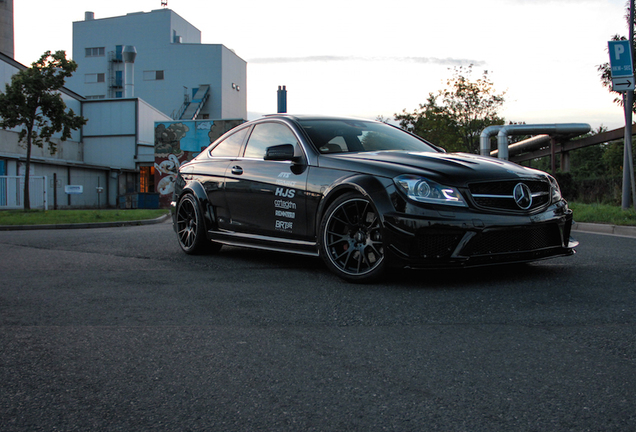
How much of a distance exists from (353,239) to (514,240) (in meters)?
1.28

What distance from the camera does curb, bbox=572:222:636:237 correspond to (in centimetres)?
980

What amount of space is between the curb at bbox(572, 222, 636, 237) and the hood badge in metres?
5.68

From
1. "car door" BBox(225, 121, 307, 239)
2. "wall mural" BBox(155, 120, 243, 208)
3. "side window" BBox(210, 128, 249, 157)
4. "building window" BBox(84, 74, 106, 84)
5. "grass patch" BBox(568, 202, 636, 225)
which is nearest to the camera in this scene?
"car door" BBox(225, 121, 307, 239)

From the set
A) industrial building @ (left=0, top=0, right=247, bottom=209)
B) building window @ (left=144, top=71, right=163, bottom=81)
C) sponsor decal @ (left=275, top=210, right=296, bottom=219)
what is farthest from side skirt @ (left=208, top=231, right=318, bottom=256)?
building window @ (left=144, top=71, right=163, bottom=81)

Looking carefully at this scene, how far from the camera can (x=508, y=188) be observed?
4898 mm

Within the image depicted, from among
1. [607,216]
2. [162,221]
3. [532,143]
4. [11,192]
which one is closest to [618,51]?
[607,216]

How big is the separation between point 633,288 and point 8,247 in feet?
25.2

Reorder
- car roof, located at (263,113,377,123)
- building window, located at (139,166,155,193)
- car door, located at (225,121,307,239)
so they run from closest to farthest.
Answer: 1. car door, located at (225,121,307,239)
2. car roof, located at (263,113,377,123)
3. building window, located at (139,166,155,193)

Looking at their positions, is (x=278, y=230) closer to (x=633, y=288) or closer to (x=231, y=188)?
(x=231, y=188)

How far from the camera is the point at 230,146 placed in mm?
7020

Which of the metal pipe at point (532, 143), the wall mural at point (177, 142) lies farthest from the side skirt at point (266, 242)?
the metal pipe at point (532, 143)

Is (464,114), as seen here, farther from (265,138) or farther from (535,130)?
(265,138)

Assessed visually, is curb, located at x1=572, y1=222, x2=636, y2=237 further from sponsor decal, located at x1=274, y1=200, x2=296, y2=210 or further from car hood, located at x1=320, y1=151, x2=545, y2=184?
sponsor decal, located at x1=274, y1=200, x2=296, y2=210

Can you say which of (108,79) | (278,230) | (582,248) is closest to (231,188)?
(278,230)
